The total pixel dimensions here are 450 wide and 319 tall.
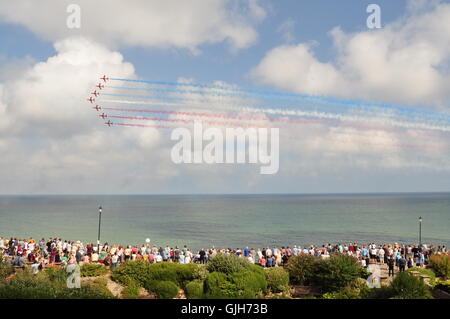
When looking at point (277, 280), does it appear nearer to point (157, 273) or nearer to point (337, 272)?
point (337, 272)

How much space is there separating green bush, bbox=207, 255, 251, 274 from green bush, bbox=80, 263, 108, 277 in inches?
245

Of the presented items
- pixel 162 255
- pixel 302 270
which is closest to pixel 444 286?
pixel 302 270

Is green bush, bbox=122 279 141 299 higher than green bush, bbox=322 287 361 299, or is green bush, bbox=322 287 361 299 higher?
green bush, bbox=322 287 361 299

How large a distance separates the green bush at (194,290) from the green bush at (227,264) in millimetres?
1144

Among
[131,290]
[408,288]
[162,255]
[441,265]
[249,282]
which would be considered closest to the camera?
[408,288]

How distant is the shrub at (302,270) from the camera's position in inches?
840

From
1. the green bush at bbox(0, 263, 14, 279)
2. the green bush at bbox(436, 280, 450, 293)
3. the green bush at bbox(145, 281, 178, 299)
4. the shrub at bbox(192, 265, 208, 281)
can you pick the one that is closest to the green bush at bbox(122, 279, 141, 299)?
the green bush at bbox(145, 281, 178, 299)

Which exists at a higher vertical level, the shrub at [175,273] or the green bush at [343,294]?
the shrub at [175,273]

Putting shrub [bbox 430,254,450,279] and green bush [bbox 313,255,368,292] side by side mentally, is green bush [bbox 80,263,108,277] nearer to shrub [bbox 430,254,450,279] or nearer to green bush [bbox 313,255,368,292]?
green bush [bbox 313,255,368,292]

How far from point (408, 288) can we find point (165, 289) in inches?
447

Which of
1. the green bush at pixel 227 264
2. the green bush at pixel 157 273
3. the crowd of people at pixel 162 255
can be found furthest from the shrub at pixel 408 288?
the green bush at pixel 157 273

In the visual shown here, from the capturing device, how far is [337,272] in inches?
790

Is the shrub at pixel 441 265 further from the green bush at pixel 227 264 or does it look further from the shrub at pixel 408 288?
the green bush at pixel 227 264

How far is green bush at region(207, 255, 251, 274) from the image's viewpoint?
65.1 ft
